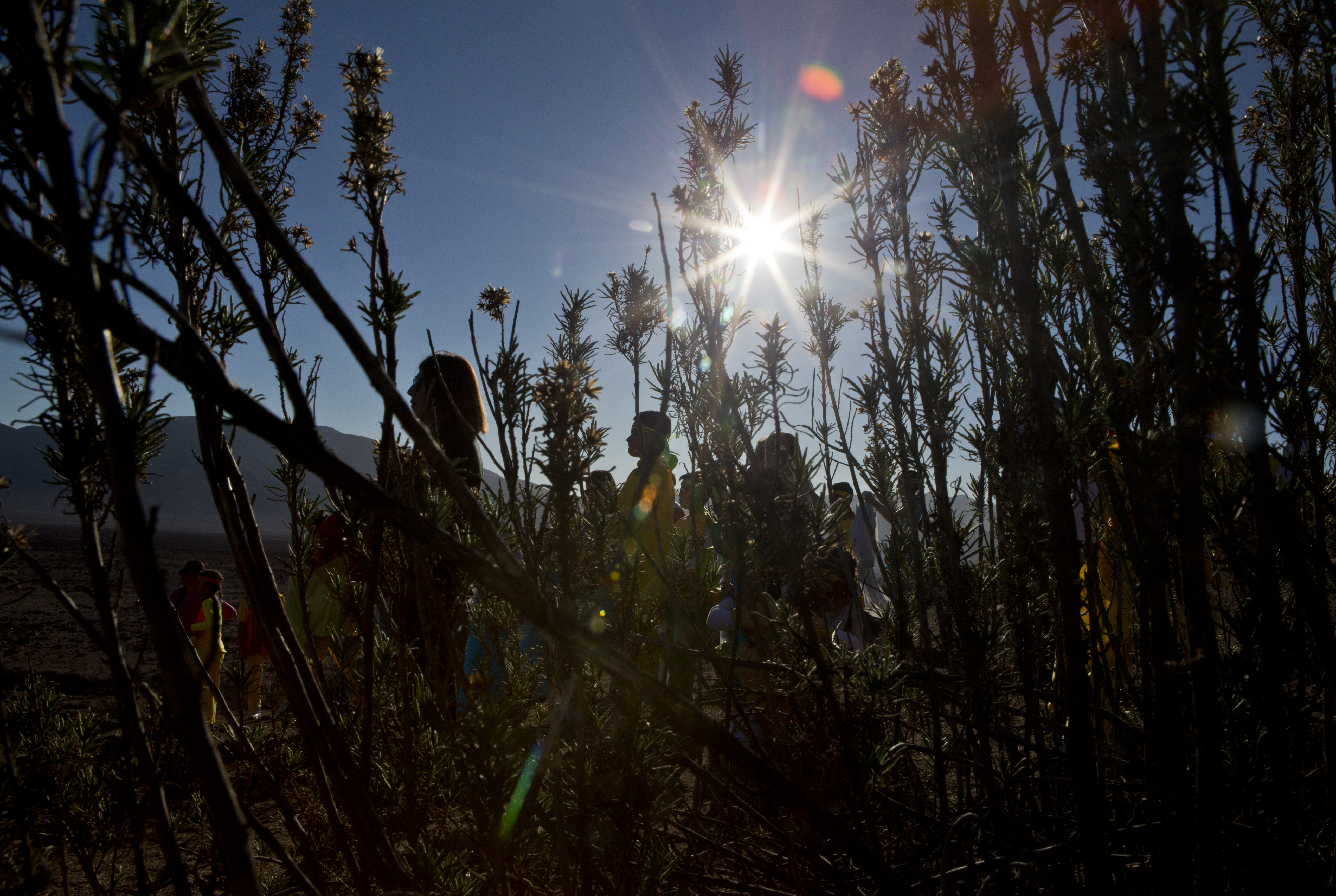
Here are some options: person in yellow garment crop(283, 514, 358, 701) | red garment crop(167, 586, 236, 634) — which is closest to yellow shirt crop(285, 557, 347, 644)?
person in yellow garment crop(283, 514, 358, 701)

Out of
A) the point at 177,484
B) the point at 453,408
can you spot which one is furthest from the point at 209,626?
the point at 177,484

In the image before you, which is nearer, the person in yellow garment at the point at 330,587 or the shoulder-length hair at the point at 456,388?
the person in yellow garment at the point at 330,587

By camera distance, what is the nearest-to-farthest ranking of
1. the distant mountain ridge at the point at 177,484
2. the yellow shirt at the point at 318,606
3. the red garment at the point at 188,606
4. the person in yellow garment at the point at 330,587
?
the person in yellow garment at the point at 330,587, the yellow shirt at the point at 318,606, the red garment at the point at 188,606, the distant mountain ridge at the point at 177,484

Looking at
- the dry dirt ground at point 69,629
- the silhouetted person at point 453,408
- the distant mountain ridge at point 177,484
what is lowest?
the dry dirt ground at point 69,629

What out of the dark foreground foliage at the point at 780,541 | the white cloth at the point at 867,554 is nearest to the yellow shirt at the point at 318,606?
the dark foreground foliage at the point at 780,541

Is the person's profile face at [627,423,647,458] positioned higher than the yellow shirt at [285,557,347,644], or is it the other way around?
the person's profile face at [627,423,647,458]

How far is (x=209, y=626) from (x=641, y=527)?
224cm

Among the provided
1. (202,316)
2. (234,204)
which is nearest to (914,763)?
(202,316)

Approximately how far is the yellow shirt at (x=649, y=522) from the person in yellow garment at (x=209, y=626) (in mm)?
779

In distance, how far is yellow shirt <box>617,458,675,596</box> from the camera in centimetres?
145

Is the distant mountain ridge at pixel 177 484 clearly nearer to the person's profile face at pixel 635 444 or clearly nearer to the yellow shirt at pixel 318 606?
the yellow shirt at pixel 318 606

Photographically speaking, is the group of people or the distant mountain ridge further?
the distant mountain ridge

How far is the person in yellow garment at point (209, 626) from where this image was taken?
67.7 inches

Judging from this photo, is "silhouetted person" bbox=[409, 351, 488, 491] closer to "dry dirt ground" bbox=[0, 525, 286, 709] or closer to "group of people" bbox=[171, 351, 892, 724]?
"group of people" bbox=[171, 351, 892, 724]
